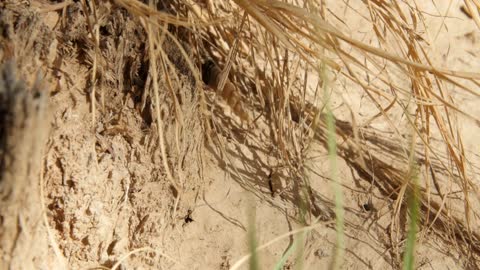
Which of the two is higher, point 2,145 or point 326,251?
point 2,145

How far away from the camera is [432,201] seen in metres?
1.84

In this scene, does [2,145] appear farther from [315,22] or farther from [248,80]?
[248,80]

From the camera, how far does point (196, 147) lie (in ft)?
5.19

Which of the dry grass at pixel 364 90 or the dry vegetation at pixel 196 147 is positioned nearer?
the dry vegetation at pixel 196 147

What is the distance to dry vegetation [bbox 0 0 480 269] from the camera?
125 cm

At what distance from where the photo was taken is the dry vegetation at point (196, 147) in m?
1.25

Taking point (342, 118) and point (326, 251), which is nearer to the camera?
point (326, 251)

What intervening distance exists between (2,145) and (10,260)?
23 centimetres

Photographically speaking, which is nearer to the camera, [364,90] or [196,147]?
[196,147]

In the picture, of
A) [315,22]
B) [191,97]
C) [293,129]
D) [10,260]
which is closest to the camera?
[10,260]

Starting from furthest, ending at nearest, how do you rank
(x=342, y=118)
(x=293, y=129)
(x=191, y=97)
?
1. (x=342, y=118)
2. (x=293, y=129)
3. (x=191, y=97)

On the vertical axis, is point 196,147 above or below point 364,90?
below

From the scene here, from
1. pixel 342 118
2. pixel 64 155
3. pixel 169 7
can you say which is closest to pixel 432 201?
pixel 342 118

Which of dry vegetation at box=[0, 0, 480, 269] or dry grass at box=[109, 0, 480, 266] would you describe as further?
dry grass at box=[109, 0, 480, 266]
